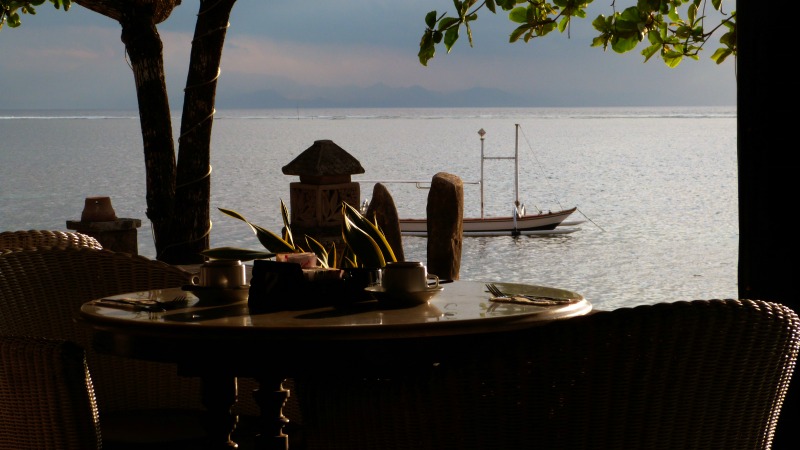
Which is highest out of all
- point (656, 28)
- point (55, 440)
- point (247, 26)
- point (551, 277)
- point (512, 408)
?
point (247, 26)

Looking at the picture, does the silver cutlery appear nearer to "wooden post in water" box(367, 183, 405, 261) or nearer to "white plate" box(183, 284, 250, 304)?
"white plate" box(183, 284, 250, 304)

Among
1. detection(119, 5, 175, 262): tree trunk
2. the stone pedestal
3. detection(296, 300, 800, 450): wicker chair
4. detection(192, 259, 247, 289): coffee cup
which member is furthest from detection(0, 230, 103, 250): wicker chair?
the stone pedestal

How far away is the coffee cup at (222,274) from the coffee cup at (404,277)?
390mm

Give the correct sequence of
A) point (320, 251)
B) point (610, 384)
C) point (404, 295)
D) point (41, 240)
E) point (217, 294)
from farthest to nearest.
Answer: point (41, 240) < point (320, 251) < point (217, 294) < point (404, 295) < point (610, 384)

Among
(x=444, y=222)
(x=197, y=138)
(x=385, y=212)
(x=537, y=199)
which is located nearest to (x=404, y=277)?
(x=197, y=138)

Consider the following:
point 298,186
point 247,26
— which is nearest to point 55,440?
point 298,186

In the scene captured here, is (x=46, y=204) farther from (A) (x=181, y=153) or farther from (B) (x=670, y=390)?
(B) (x=670, y=390)

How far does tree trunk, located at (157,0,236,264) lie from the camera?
254 inches

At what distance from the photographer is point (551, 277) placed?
96.5 ft

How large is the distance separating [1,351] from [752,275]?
1.75 meters

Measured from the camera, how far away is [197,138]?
659 cm

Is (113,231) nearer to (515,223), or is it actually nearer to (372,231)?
(372,231)

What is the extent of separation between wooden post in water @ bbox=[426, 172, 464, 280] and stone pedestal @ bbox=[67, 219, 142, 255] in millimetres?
2288

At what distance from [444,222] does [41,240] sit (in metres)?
5.04
